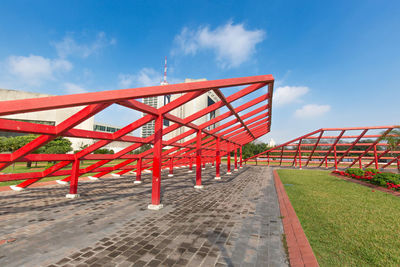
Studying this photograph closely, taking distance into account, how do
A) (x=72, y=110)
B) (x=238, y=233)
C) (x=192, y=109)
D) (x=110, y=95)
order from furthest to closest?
(x=192, y=109), (x=72, y=110), (x=238, y=233), (x=110, y=95)

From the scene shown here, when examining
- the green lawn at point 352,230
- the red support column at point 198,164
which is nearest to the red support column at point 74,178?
the red support column at point 198,164

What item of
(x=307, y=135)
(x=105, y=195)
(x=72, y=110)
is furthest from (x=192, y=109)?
(x=105, y=195)

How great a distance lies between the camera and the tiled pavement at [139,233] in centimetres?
337

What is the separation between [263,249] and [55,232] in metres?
5.45

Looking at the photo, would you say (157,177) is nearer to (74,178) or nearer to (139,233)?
(139,233)

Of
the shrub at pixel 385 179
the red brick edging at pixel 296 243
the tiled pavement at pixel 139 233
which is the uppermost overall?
the shrub at pixel 385 179

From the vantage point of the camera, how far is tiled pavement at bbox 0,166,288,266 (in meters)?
3.37

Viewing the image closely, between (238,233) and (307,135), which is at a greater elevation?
(307,135)

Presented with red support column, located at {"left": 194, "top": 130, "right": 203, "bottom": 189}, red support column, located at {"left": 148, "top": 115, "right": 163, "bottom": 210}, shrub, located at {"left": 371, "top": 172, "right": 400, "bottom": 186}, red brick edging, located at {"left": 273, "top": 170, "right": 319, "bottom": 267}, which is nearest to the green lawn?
red brick edging, located at {"left": 273, "top": 170, "right": 319, "bottom": 267}

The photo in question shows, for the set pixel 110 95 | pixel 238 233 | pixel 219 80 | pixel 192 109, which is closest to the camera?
pixel 110 95

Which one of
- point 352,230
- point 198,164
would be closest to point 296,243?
point 352,230

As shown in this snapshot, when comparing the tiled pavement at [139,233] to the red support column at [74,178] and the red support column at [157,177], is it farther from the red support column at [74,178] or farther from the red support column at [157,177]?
the red support column at [74,178]

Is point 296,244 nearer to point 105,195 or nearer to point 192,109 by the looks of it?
point 105,195

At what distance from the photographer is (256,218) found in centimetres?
565
